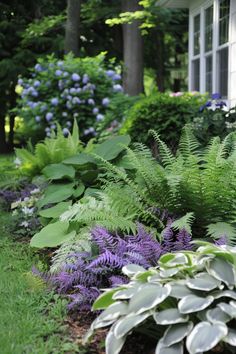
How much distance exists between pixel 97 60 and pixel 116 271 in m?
7.55

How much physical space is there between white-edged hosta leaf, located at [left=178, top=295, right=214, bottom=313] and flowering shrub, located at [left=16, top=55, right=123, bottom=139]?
7166mm

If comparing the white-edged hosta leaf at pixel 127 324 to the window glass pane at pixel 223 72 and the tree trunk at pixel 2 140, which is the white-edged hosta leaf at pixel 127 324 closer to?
the window glass pane at pixel 223 72

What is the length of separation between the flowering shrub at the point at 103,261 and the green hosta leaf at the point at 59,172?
1.66 meters

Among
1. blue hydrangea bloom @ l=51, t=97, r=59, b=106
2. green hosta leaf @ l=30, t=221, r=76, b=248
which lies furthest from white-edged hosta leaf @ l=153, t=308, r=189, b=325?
blue hydrangea bloom @ l=51, t=97, r=59, b=106

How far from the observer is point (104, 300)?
265cm

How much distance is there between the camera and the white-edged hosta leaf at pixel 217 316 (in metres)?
2.32

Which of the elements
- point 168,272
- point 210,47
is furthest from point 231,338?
point 210,47

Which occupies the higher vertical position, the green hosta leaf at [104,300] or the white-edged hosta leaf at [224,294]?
the white-edged hosta leaf at [224,294]

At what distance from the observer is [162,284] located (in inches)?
104

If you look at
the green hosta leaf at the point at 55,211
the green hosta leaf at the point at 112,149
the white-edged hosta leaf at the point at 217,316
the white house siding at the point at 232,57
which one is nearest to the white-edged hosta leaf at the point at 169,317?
the white-edged hosta leaf at the point at 217,316

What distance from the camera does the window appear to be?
9590 millimetres

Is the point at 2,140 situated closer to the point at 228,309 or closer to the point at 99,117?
the point at 99,117

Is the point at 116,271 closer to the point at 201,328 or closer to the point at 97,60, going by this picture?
the point at 201,328

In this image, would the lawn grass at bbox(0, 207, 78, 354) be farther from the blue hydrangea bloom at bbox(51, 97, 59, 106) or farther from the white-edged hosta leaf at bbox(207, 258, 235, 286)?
the blue hydrangea bloom at bbox(51, 97, 59, 106)
